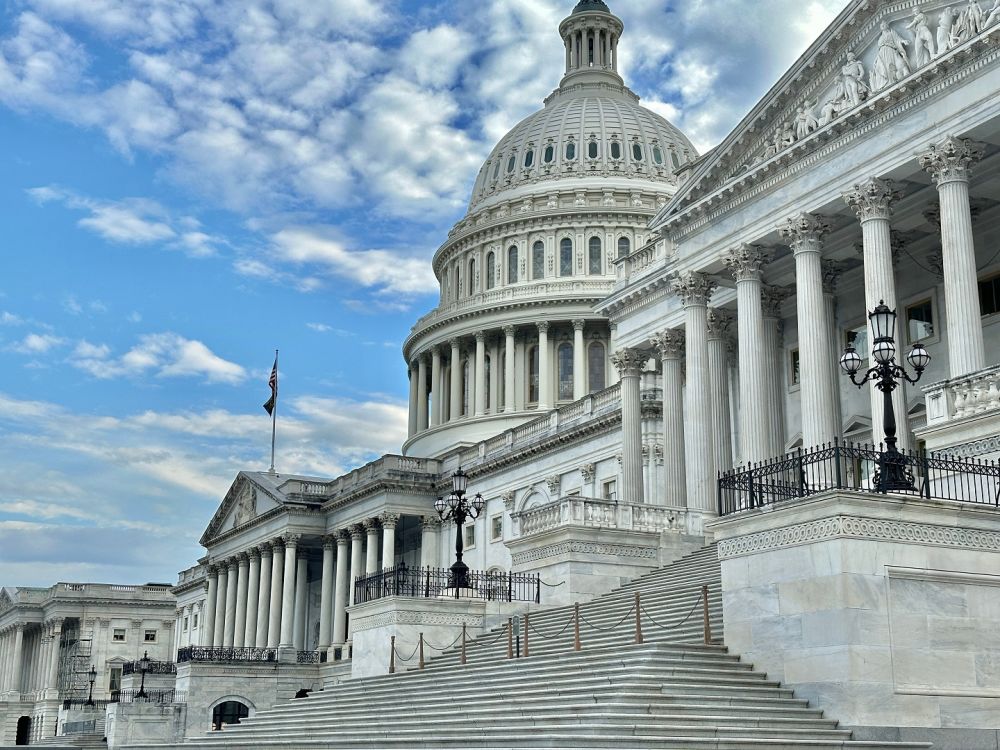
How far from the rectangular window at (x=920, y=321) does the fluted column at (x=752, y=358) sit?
14.9 feet

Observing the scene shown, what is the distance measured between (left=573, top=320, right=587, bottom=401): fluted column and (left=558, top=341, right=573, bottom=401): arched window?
0.88 metres

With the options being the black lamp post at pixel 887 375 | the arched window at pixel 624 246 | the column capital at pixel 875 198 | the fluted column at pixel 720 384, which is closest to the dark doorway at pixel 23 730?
the arched window at pixel 624 246

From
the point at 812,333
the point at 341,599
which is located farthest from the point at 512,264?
the point at 812,333

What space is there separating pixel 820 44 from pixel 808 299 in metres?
7.37

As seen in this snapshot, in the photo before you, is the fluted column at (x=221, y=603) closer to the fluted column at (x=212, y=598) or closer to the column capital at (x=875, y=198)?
the fluted column at (x=212, y=598)

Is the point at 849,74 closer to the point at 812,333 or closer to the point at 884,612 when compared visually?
the point at 812,333

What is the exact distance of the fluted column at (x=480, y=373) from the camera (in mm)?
99375

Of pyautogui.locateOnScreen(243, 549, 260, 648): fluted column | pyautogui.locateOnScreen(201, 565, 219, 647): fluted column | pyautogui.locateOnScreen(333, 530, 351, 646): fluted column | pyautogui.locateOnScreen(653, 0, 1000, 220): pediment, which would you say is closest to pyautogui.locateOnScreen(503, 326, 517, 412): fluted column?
pyautogui.locateOnScreen(333, 530, 351, 646): fluted column

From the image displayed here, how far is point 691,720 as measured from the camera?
21312 millimetres

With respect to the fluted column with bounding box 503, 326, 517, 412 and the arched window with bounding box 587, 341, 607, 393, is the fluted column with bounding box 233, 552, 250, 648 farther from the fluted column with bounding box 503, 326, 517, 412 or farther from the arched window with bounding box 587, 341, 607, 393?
the arched window with bounding box 587, 341, 607, 393

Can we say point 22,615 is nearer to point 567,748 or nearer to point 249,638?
point 249,638

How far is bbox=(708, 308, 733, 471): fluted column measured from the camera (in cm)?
4497

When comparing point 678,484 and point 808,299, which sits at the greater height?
point 808,299

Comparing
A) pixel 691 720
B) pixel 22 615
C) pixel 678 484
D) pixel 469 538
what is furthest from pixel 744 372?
pixel 22 615
